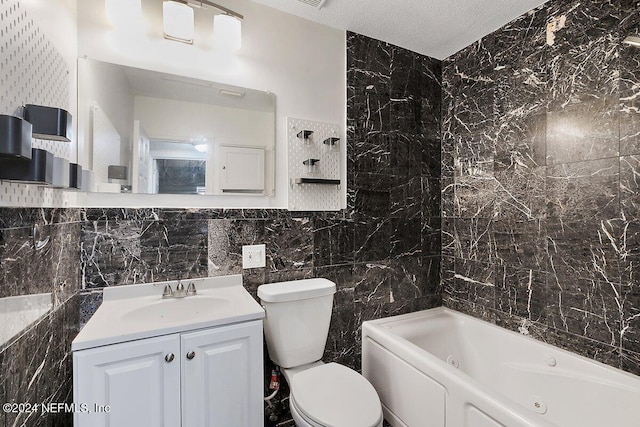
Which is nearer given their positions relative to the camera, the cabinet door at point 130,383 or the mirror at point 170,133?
the cabinet door at point 130,383

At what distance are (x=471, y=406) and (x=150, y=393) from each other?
1.33 meters

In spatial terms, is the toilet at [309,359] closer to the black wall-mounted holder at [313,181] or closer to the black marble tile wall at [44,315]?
the black wall-mounted holder at [313,181]

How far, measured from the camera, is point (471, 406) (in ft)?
4.26

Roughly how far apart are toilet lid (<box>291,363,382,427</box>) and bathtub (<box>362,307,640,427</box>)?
322 mm

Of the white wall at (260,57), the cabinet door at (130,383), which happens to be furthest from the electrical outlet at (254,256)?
the cabinet door at (130,383)

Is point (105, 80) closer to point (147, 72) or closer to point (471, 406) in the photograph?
point (147, 72)

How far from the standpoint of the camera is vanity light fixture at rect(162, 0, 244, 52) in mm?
1534

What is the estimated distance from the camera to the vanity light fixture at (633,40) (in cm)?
141

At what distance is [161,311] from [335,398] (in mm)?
937

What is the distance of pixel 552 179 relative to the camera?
1.72 meters

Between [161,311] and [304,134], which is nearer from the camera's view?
[161,311]

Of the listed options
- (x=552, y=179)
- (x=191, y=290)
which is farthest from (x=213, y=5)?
(x=552, y=179)

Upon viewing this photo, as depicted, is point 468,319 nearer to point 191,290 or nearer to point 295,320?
point 295,320

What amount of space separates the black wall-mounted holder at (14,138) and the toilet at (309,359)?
1150 mm
